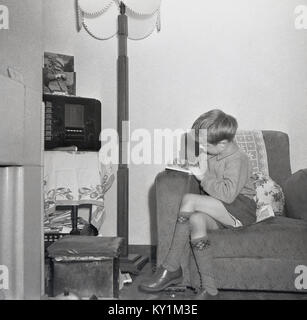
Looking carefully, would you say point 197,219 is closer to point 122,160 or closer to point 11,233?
point 122,160

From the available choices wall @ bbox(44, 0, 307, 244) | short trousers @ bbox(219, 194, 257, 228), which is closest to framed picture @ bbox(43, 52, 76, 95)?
wall @ bbox(44, 0, 307, 244)

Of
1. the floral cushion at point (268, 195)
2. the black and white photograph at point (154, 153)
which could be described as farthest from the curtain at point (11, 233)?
the floral cushion at point (268, 195)

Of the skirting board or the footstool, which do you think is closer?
the footstool

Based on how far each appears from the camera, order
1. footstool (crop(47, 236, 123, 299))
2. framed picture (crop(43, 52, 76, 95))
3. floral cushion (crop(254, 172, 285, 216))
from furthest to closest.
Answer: framed picture (crop(43, 52, 76, 95)) < floral cushion (crop(254, 172, 285, 216)) < footstool (crop(47, 236, 123, 299))

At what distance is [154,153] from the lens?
278 cm

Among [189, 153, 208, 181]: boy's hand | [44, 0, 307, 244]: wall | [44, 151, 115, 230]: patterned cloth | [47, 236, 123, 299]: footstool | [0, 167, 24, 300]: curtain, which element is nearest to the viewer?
[0, 167, 24, 300]: curtain

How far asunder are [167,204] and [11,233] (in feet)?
2.54

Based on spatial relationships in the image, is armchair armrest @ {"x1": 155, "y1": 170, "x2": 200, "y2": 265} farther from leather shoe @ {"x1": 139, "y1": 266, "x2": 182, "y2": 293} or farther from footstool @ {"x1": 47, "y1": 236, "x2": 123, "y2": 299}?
footstool @ {"x1": 47, "y1": 236, "x2": 123, "y2": 299}

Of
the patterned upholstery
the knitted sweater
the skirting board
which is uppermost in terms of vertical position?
the knitted sweater

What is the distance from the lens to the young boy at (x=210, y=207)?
1804mm

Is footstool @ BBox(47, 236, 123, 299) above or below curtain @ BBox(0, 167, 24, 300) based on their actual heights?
below

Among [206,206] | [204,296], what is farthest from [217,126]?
[204,296]

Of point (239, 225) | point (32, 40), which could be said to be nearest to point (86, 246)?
point (239, 225)

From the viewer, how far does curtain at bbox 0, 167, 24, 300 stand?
134cm
